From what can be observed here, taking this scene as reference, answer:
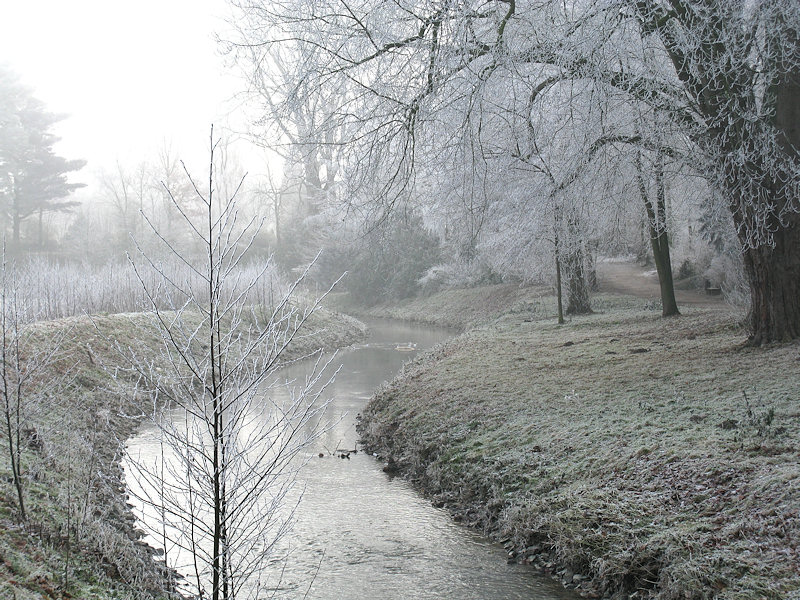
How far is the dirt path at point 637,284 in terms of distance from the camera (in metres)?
19.7

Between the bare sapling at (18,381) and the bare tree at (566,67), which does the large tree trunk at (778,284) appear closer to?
the bare tree at (566,67)

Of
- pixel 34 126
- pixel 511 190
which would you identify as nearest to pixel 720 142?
pixel 511 190

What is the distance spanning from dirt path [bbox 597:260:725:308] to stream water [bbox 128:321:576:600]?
494 inches

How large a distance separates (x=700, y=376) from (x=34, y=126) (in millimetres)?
40375

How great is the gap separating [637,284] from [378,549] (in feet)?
67.0

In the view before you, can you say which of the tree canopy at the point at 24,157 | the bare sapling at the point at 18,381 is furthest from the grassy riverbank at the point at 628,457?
the tree canopy at the point at 24,157

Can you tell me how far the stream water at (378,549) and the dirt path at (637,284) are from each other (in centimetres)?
1255

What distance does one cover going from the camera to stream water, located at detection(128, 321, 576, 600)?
493 centimetres

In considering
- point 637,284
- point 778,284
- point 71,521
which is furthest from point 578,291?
point 71,521

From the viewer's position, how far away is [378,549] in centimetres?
570

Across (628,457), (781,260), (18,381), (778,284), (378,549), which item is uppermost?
(781,260)

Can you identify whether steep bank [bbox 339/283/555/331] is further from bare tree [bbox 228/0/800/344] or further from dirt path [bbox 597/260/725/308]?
bare tree [bbox 228/0/800/344]

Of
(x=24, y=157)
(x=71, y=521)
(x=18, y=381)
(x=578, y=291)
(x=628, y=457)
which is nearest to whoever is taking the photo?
(x=71, y=521)

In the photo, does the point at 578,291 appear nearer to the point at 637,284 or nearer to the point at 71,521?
the point at 637,284
